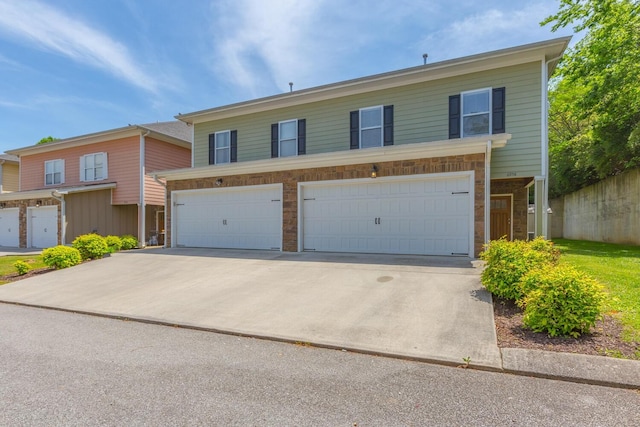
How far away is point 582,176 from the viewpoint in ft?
66.9

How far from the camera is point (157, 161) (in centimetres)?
1666

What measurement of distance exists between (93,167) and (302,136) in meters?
11.9

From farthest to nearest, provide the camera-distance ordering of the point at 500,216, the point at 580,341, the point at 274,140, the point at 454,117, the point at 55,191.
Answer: the point at 55,191 < the point at 274,140 < the point at 500,216 < the point at 454,117 < the point at 580,341

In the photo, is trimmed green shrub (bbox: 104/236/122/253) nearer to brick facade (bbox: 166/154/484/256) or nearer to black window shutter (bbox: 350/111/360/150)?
brick facade (bbox: 166/154/484/256)

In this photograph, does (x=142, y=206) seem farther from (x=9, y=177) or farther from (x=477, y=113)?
(x=477, y=113)

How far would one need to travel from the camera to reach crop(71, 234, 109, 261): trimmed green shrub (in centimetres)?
1077

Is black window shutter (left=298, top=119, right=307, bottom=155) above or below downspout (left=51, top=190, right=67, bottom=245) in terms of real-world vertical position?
above

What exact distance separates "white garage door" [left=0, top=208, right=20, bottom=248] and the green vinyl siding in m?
13.5

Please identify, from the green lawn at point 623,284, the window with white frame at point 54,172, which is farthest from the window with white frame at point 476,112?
the window with white frame at point 54,172

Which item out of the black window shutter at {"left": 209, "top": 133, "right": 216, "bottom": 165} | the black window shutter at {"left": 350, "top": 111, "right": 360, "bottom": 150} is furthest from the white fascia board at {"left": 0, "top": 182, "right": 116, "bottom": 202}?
the black window shutter at {"left": 350, "top": 111, "right": 360, "bottom": 150}

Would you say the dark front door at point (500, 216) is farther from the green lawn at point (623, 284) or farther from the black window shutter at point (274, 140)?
the black window shutter at point (274, 140)

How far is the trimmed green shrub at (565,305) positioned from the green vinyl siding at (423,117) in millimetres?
6404

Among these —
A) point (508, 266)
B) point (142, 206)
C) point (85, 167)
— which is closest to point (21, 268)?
point (142, 206)

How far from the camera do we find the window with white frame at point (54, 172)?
18.2 meters
